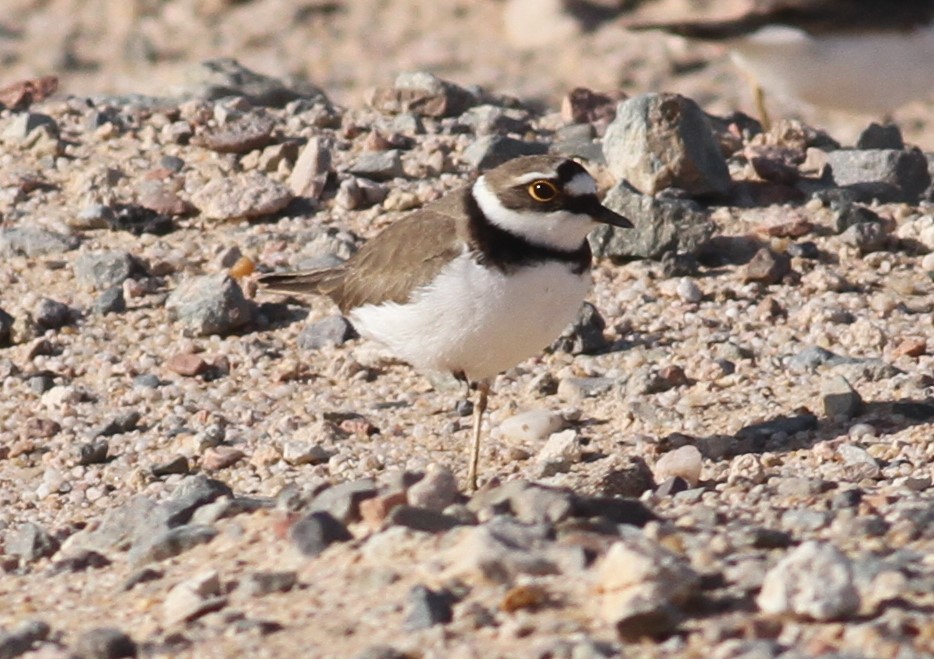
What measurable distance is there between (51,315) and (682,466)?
307cm

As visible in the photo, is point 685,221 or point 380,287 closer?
point 380,287

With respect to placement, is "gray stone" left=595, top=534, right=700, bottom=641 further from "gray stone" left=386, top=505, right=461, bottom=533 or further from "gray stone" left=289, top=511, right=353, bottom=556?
"gray stone" left=289, top=511, right=353, bottom=556

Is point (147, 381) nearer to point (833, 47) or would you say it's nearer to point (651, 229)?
point (651, 229)

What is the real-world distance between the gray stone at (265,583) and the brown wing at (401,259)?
1753mm

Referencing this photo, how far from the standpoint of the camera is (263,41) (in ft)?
51.7

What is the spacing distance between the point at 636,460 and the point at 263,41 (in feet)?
35.2

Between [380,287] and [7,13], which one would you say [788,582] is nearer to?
[380,287]

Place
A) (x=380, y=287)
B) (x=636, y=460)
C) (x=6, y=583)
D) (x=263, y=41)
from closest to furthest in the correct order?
1. (x=6, y=583)
2. (x=636, y=460)
3. (x=380, y=287)
4. (x=263, y=41)

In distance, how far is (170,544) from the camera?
483cm

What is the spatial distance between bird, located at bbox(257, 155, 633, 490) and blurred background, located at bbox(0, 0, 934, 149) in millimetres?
8068

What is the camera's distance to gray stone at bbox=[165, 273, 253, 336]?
7281 mm

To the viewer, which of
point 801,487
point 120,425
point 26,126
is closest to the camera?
point 801,487

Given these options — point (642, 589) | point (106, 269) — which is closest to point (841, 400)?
point (642, 589)

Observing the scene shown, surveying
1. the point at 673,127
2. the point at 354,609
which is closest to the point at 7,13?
the point at 673,127
